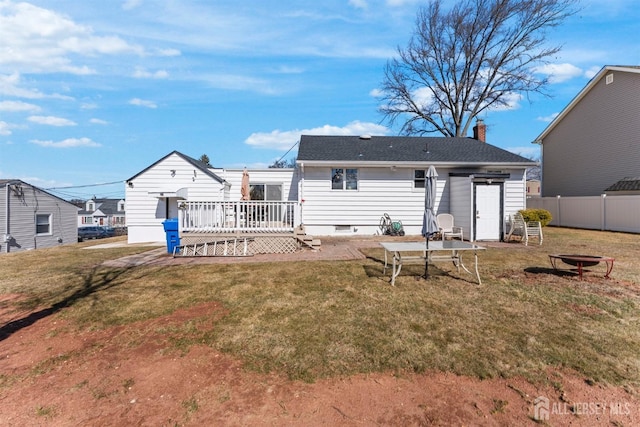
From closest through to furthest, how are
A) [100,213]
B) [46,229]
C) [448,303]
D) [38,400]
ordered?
1. [38,400]
2. [448,303]
3. [46,229]
4. [100,213]

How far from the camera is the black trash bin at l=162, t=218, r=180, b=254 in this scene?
10.1m

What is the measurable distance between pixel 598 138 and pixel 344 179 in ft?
58.0

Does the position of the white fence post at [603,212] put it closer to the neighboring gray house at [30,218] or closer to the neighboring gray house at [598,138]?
the neighboring gray house at [598,138]

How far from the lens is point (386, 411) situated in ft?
9.13

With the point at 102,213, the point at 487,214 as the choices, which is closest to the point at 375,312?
the point at 487,214

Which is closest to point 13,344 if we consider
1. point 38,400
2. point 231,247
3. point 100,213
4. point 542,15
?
point 38,400

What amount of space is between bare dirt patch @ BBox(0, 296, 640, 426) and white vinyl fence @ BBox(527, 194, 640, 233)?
1667cm

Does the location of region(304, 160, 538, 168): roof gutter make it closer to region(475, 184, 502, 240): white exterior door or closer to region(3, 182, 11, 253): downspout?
region(475, 184, 502, 240): white exterior door

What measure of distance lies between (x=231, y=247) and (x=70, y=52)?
9288mm

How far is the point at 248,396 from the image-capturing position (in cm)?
300

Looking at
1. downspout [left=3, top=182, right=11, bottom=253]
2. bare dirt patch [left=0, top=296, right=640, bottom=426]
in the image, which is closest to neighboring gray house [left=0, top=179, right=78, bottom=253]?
downspout [left=3, top=182, right=11, bottom=253]

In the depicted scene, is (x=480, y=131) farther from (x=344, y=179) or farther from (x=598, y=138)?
(x=344, y=179)

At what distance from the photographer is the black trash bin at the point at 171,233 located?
1007 cm

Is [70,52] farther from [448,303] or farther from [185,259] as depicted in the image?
[448,303]
